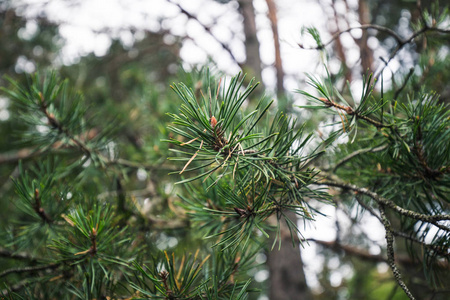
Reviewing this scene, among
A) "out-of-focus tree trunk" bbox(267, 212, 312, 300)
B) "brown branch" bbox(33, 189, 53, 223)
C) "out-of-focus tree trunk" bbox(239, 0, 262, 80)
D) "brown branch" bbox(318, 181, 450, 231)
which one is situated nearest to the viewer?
"brown branch" bbox(318, 181, 450, 231)

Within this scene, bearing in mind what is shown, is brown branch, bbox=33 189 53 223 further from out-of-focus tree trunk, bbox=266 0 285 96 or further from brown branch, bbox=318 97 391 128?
out-of-focus tree trunk, bbox=266 0 285 96

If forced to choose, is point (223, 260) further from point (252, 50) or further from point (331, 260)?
point (331, 260)

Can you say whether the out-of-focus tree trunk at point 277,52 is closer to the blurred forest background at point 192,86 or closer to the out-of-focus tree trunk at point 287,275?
the blurred forest background at point 192,86

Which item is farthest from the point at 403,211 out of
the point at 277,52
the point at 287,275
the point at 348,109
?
the point at 277,52

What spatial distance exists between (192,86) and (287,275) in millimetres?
898

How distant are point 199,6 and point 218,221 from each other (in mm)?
1449

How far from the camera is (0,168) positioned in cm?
178

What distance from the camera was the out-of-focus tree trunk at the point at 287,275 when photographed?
1251 millimetres

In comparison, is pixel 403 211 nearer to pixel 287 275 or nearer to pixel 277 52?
pixel 287 275

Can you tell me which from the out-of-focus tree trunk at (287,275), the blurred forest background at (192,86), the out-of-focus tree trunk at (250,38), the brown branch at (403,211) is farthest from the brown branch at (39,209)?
the out-of-focus tree trunk at (250,38)

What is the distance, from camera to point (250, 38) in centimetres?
169

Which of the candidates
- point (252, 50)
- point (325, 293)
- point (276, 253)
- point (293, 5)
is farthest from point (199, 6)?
point (325, 293)

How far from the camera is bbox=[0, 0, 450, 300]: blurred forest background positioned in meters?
0.79

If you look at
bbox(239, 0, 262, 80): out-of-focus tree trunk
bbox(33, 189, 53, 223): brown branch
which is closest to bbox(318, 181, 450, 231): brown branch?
bbox(33, 189, 53, 223): brown branch
